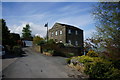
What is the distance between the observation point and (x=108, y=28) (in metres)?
6.40

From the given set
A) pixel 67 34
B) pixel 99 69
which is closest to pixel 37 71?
pixel 99 69

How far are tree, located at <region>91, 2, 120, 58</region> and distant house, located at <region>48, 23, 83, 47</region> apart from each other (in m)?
19.8

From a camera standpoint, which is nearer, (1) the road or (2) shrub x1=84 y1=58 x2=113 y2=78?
(2) shrub x1=84 y1=58 x2=113 y2=78

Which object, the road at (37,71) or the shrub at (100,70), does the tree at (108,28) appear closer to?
the shrub at (100,70)

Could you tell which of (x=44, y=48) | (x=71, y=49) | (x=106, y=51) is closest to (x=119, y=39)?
(x=106, y=51)

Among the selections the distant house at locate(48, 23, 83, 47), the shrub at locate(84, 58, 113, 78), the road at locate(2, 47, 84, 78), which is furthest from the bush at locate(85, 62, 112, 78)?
the distant house at locate(48, 23, 83, 47)

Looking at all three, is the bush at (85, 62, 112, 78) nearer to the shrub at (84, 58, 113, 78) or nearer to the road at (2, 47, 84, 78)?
the shrub at (84, 58, 113, 78)

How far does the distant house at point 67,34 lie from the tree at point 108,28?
1984 cm

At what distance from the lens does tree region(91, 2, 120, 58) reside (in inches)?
237

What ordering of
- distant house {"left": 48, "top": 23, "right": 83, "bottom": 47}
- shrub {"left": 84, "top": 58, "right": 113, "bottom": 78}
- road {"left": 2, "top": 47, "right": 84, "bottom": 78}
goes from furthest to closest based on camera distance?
distant house {"left": 48, "top": 23, "right": 83, "bottom": 47}, road {"left": 2, "top": 47, "right": 84, "bottom": 78}, shrub {"left": 84, "top": 58, "right": 113, "bottom": 78}

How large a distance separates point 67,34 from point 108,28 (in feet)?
69.4

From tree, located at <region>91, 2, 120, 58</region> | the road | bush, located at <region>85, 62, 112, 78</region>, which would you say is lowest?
the road

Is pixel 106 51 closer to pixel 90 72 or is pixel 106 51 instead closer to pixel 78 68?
pixel 90 72

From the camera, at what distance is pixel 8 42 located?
67.6 ft
